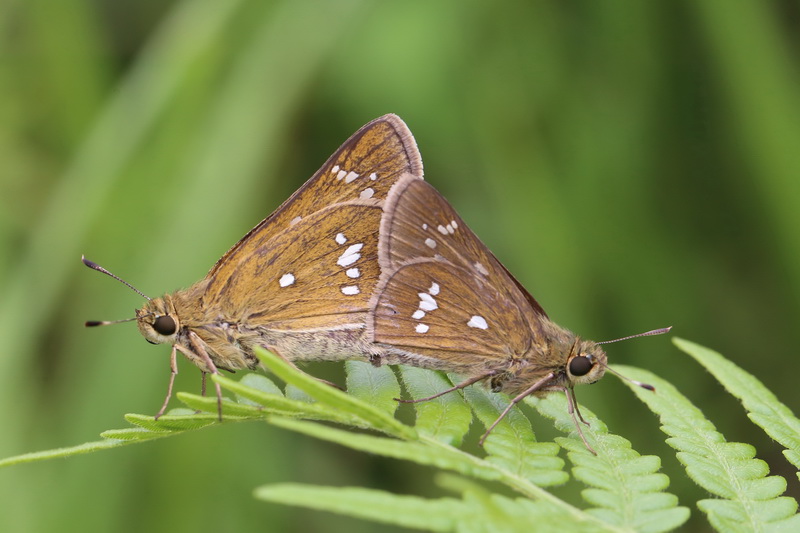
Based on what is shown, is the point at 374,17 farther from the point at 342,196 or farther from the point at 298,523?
the point at 298,523

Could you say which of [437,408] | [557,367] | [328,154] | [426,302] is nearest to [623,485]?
[437,408]

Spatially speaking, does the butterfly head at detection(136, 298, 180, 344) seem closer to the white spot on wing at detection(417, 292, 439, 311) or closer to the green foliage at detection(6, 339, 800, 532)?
the green foliage at detection(6, 339, 800, 532)

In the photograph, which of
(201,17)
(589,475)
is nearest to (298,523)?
(589,475)

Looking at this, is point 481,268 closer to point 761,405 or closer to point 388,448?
point 761,405

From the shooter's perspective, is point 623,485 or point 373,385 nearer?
point 623,485

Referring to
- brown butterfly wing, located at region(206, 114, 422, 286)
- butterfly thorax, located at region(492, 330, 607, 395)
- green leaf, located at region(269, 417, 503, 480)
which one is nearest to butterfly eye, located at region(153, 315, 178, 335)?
brown butterfly wing, located at region(206, 114, 422, 286)

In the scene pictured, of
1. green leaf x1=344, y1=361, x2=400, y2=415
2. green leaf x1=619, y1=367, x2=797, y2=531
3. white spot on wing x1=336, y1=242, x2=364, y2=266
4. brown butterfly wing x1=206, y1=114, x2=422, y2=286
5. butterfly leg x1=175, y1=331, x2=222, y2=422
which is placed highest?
brown butterfly wing x1=206, y1=114, x2=422, y2=286
